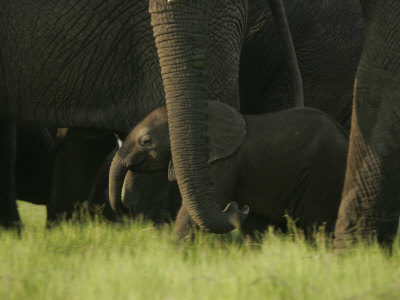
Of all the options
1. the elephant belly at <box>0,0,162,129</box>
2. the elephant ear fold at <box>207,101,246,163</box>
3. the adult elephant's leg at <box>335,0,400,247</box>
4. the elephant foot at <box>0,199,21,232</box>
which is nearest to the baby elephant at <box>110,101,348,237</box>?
the elephant ear fold at <box>207,101,246,163</box>

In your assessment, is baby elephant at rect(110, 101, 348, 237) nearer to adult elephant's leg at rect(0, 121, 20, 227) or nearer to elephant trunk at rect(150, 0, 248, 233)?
elephant trunk at rect(150, 0, 248, 233)

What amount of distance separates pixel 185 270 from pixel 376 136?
1.06 metres

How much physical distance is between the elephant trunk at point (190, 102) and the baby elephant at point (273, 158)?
0.69m

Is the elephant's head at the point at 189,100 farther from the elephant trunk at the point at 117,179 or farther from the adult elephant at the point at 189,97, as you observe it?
the elephant trunk at the point at 117,179

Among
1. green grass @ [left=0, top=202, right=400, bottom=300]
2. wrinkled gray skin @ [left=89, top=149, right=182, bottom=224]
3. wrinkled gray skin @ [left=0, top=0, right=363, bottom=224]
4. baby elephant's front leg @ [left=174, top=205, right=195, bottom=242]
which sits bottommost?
green grass @ [left=0, top=202, right=400, bottom=300]

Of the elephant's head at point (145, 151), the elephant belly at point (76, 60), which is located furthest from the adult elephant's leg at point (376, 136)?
the elephant belly at point (76, 60)

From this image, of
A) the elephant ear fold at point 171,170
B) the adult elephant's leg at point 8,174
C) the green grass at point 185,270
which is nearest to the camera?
the green grass at point 185,270

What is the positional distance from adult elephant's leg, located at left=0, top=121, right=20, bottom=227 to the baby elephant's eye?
5.49 ft

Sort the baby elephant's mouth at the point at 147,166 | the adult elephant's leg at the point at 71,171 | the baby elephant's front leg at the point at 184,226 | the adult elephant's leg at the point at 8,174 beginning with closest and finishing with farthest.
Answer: the baby elephant's front leg at the point at 184,226
the baby elephant's mouth at the point at 147,166
the adult elephant's leg at the point at 8,174
the adult elephant's leg at the point at 71,171

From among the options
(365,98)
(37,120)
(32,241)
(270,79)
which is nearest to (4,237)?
(32,241)

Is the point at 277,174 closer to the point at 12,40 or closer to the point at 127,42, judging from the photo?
the point at 127,42

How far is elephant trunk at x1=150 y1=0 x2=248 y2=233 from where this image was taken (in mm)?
4086

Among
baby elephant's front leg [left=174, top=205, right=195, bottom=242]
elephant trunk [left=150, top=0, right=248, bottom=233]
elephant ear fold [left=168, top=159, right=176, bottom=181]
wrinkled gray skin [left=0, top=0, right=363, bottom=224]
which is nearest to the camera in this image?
elephant trunk [left=150, top=0, right=248, bottom=233]

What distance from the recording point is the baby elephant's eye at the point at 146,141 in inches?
202
